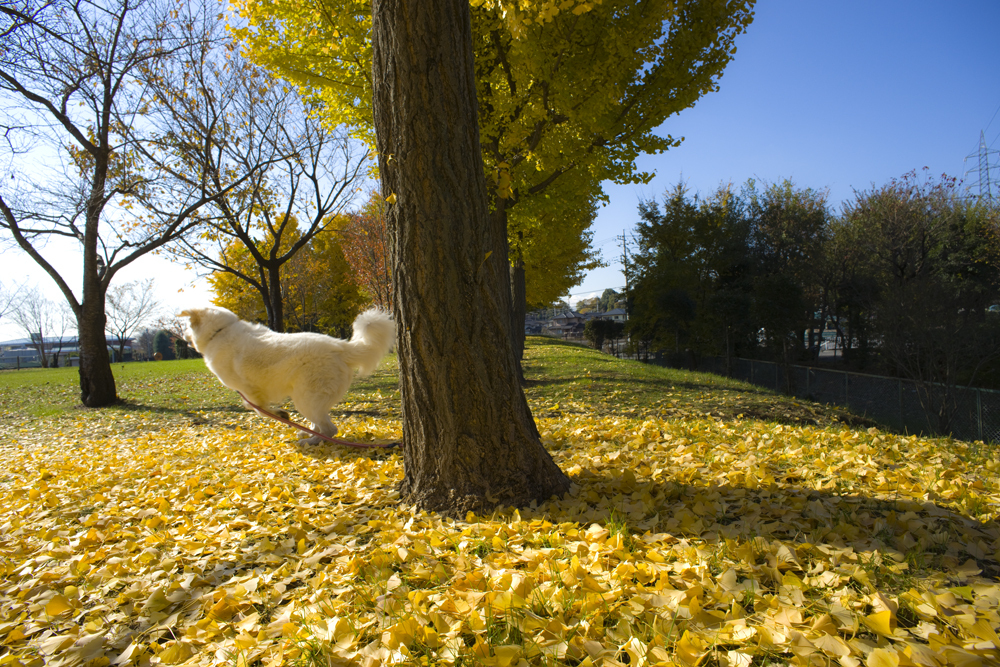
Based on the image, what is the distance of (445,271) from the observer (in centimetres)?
328

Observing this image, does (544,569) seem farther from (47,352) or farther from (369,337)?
(47,352)

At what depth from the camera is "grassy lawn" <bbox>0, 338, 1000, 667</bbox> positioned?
6.09 ft

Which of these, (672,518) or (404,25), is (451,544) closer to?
(672,518)

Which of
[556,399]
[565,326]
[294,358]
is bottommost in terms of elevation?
[556,399]

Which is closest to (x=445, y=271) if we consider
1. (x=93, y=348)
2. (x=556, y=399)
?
(x=556, y=399)

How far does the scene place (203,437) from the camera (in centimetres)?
746

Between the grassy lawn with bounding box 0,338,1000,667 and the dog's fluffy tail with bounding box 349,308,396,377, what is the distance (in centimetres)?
144

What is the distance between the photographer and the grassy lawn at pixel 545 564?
6.09 ft

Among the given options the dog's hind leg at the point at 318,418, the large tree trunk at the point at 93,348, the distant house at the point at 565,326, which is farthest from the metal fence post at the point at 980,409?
the distant house at the point at 565,326

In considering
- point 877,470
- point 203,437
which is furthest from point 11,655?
point 203,437

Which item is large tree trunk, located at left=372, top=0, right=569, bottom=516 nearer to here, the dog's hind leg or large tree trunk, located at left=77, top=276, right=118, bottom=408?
the dog's hind leg

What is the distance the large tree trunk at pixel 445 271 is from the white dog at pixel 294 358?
263 cm

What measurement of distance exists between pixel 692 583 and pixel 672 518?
83cm

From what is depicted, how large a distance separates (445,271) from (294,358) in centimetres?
339
